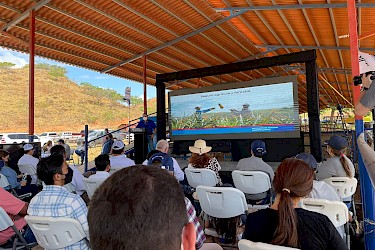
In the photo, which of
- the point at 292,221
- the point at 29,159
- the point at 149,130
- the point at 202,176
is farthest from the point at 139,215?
the point at 149,130

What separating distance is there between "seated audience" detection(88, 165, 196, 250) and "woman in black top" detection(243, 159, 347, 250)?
987mm

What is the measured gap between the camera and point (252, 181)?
3451 mm

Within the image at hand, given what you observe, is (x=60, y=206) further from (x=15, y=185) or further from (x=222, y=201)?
(x=15, y=185)

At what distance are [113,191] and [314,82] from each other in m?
6.68

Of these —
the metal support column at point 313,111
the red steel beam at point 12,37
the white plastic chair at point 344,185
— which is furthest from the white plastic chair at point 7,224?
the red steel beam at point 12,37

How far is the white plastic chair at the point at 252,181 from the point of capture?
338cm

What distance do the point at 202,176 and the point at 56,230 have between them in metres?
2.09

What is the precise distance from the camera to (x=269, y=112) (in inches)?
293

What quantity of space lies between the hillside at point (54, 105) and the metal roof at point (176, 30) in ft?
80.6

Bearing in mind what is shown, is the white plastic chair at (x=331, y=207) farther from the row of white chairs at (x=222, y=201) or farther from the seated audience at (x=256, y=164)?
the seated audience at (x=256, y=164)

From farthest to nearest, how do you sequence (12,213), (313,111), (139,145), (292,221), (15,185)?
(139,145) → (313,111) → (15,185) → (12,213) → (292,221)

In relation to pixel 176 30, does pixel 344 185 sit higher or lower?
lower

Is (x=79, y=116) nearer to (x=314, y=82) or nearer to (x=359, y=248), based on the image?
(x=314, y=82)

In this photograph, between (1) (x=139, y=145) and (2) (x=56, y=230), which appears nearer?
(2) (x=56, y=230)
